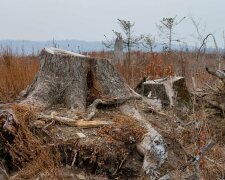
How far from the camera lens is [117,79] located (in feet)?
17.9

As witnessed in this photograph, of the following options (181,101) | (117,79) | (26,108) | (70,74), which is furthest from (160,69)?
(26,108)

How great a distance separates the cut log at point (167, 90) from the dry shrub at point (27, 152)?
232 centimetres

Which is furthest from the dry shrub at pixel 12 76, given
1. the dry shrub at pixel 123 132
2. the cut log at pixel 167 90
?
the dry shrub at pixel 123 132

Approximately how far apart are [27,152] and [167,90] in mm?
2627

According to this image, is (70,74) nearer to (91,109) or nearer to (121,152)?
(91,109)

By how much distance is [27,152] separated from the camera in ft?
14.0

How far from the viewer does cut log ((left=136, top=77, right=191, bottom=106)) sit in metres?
6.25

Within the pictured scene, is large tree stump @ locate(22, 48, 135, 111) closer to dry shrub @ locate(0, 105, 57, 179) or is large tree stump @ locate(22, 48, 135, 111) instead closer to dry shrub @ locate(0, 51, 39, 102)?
dry shrub @ locate(0, 105, 57, 179)

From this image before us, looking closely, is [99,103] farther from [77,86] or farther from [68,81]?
[68,81]

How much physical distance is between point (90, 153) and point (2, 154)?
0.93 meters

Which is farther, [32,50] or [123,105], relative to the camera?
[32,50]

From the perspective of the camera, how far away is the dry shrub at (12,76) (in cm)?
647

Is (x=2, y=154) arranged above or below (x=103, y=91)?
below

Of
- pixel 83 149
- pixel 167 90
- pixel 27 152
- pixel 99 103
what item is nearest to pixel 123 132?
pixel 83 149
